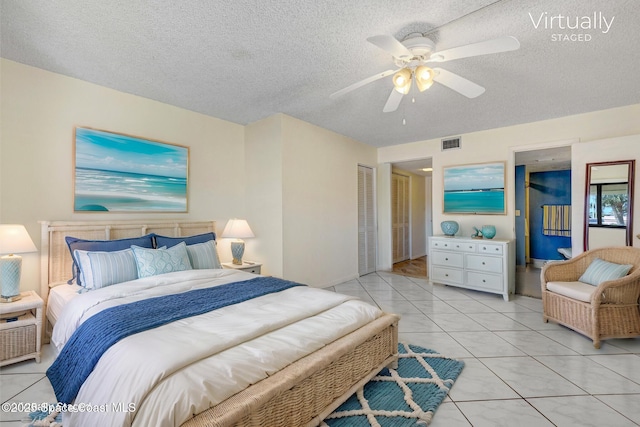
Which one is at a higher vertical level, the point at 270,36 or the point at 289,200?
the point at 270,36

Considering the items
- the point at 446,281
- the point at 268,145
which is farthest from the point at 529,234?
the point at 268,145

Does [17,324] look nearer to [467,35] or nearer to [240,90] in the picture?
[240,90]

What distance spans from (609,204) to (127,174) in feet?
18.8

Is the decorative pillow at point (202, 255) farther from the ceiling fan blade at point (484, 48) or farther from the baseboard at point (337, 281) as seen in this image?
the ceiling fan blade at point (484, 48)

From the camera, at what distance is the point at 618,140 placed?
3.46 meters

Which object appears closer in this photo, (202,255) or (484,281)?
(202,255)

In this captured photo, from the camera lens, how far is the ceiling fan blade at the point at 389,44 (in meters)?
1.73

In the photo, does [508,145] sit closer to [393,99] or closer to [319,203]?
[393,99]

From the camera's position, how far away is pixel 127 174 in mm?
3207

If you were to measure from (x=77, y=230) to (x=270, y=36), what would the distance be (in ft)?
8.54

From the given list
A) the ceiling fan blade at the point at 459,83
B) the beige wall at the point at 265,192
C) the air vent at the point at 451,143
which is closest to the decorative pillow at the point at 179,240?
the beige wall at the point at 265,192

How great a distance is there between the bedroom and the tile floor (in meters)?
1.35

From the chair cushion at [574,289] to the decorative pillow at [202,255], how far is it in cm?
370

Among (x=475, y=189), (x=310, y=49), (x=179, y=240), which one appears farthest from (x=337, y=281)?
(x=310, y=49)
